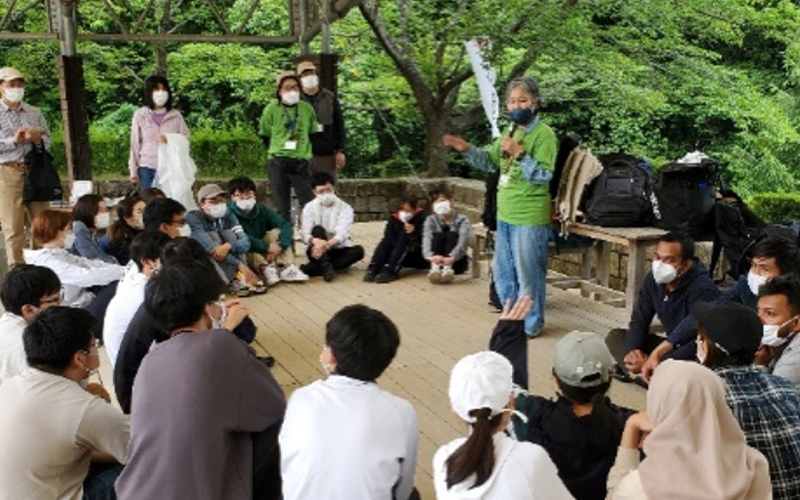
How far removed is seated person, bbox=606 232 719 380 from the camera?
12.6 ft

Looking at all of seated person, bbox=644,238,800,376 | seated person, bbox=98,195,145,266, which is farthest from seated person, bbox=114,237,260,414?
seated person, bbox=98,195,145,266

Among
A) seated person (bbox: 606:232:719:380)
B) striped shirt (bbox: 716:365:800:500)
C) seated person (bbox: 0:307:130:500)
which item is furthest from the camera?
seated person (bbox: 606:232:719:380)

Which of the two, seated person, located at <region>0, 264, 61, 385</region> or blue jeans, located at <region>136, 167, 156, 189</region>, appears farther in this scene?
blue jeans, located at <region>136, 167, 156, 189</region>

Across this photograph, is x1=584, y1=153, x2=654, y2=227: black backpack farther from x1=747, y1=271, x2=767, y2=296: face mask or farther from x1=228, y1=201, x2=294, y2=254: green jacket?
x1=228, y1=201, x2=294, y2=254: green jacket

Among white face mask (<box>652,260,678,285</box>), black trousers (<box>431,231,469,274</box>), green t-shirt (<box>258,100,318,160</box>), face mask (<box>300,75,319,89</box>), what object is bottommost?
black trousers (<box>431,231,469,274</box>)

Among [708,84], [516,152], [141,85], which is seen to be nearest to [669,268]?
[516,152]

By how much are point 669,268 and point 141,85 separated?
9.53 m

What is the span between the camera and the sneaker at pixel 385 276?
622cm

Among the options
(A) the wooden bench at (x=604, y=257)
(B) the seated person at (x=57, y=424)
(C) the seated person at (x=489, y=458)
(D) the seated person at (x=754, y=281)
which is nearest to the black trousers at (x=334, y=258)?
(A) the wooden bench at (x=604, y=257)

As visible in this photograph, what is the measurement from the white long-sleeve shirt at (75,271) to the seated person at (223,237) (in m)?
0.94

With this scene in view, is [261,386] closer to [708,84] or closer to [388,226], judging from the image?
[388,226]

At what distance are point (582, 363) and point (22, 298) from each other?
1.92 metres

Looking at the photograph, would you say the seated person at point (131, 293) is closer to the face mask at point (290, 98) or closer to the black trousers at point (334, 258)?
the black trousers at point (334, 258)

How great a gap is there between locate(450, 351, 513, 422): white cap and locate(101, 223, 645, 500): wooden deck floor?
1212 millimetres
